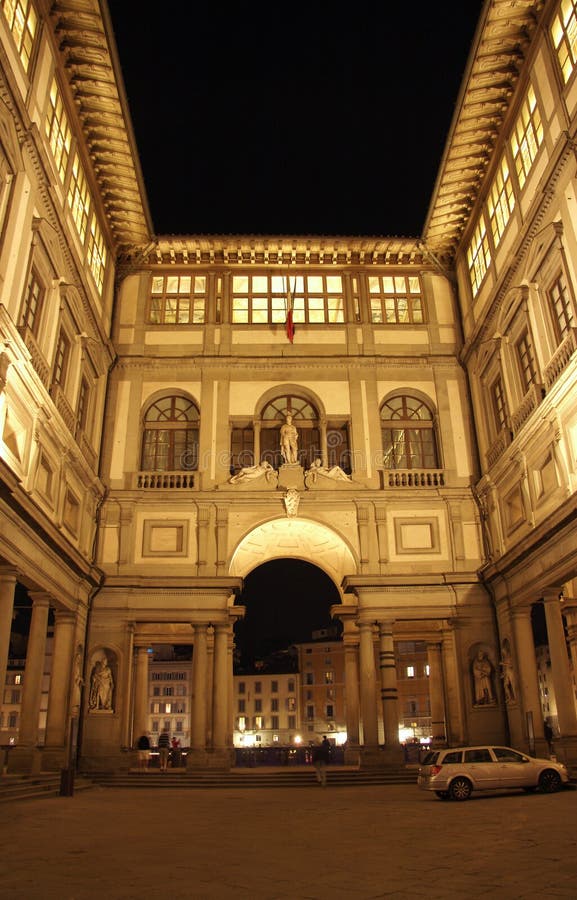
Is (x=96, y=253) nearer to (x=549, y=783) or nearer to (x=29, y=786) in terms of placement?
(x=29, y=786)

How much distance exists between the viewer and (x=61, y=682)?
85.4 feet

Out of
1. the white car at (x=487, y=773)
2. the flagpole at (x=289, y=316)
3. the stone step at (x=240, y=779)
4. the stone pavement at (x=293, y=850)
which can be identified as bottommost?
the stone pavement at (x=293, y=850)

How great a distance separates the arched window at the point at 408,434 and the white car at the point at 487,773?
14716 mm

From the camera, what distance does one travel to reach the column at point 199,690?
27.2m

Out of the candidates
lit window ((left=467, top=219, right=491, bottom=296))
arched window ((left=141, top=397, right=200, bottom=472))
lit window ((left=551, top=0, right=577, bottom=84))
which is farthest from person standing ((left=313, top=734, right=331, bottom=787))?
lit window ((left=551, top=0, right=577, bottom=84))

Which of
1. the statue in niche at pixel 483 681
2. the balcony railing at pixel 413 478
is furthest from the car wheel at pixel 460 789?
the balcony railing at pixel 413 478

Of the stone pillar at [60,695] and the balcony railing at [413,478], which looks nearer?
the stone pillar at [60,695]

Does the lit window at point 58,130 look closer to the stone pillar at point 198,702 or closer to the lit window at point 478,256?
the lit window at point 478,256

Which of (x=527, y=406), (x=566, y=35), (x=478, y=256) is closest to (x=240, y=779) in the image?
(x=527, y=406)

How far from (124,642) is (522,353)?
18156 mm

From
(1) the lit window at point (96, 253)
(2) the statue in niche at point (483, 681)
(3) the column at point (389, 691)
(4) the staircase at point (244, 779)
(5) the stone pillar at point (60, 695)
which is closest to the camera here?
(5) the stone pillar at point (60, 695)

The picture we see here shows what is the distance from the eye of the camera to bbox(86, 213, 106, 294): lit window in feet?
98.6

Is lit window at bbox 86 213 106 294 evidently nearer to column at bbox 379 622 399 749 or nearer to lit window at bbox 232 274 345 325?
lit window at bbox 232 274 345 325

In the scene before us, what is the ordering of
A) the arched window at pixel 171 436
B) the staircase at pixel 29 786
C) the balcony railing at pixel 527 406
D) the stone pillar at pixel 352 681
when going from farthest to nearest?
the stone pillar at pixel 352 681
the arched window at pixel 171 436
the balcony railing at pixel 527 406
the staircase at pixel 29 786
